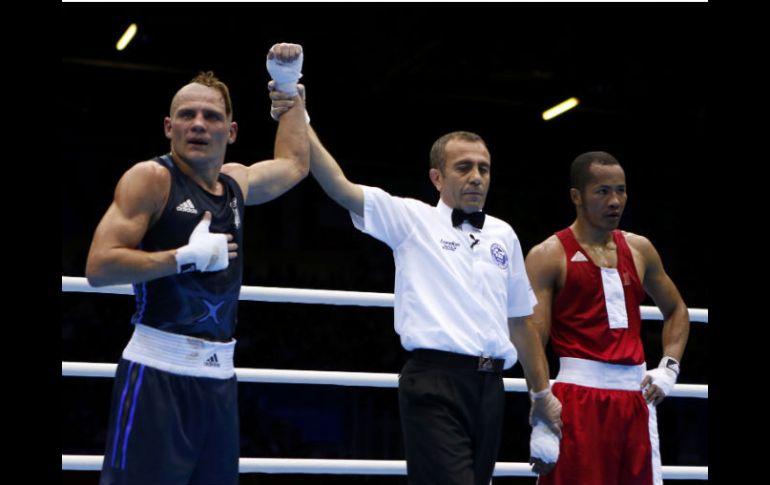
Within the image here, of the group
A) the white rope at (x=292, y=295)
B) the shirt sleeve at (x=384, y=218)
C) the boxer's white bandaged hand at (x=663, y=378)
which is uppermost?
the shirt sleeve at (x=384, y=218)

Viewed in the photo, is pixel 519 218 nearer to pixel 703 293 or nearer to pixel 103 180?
pixel 703 293

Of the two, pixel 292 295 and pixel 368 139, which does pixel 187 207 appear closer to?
pixel 292 295

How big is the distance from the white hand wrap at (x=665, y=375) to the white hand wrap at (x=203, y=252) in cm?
182

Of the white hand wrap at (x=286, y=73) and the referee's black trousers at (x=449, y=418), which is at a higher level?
the white hand wrap at (x=286, y=73)

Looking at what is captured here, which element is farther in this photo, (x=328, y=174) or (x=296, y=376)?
(x=296, y=376)

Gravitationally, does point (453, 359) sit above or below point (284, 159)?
below

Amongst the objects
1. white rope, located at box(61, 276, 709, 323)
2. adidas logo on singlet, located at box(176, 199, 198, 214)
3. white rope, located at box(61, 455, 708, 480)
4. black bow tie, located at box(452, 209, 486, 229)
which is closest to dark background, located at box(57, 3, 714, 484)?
white rope, located at box(61, 455, 708, 480)

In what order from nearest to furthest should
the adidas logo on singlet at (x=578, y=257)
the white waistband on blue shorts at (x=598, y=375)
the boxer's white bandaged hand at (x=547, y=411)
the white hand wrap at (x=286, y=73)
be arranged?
the white hand wrap at (x=286, y=73) < the boxer's white bandaged hand at (x=547, y=411) < the white waistband on blue shorts at (x=598, y=375) < the adidas logo on singlet at (x=578, y=257)

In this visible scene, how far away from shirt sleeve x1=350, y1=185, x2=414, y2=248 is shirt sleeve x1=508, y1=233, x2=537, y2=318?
0.42 meters

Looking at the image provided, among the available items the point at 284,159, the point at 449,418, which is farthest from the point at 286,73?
the point at 449,418

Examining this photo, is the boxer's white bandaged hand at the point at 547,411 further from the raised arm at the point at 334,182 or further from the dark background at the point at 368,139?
the dark background at the point at 368,139

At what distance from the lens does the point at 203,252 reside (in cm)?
267

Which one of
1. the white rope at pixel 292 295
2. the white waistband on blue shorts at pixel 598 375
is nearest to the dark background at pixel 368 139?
the white rope at pixel 292 295

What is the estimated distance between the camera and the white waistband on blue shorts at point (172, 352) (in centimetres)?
273
